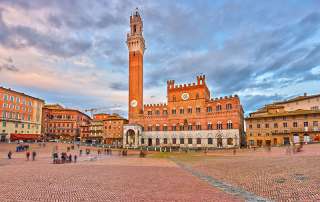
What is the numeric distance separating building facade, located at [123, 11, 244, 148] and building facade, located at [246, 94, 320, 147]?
4488mm

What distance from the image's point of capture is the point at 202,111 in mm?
69125

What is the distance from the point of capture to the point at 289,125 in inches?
2377

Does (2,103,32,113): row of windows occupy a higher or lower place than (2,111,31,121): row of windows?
higher

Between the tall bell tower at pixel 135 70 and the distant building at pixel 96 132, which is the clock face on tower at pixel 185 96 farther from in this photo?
the distant building at pixel 96 132

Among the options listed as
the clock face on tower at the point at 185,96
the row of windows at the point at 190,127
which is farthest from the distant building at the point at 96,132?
the clock face on tower at the point at 185,96

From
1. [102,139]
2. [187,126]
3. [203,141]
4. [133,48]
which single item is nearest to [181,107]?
[187,126]

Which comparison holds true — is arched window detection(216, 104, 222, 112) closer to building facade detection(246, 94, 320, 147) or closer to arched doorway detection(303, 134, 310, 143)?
building facade detection(246, 94, 320, 147)

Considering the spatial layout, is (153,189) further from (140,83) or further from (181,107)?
(140,83)

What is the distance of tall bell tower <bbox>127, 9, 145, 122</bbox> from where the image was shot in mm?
77688

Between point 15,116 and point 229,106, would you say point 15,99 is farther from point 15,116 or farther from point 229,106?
point 229,106

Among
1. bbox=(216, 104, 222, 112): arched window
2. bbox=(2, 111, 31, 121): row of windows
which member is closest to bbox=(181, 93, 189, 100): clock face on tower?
bbox=(216, 104, 222, 112): arched window

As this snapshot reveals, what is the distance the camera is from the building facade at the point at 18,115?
65.9 m

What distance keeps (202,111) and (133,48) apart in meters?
31.9

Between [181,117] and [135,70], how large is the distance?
22140 millimetres
